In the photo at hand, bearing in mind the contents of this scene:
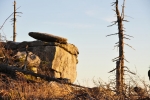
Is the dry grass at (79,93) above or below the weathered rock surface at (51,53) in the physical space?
below

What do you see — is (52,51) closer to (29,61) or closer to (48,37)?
(48,37)

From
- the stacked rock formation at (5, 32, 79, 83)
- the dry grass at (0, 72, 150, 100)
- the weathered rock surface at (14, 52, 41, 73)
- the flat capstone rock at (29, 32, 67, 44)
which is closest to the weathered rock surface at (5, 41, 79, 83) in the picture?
the stacked rock formation at (5, 32, 79, 83)

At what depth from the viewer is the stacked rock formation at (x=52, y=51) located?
24.5 metres

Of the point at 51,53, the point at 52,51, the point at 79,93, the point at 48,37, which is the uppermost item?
the point at 48,37

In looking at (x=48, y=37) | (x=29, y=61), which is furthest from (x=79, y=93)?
(x=48, y=37)

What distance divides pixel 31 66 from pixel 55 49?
495 cm

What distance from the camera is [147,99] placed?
848cm

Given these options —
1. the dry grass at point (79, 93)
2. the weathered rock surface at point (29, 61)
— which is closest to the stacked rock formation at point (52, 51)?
the weathered rock surface at point (29, 61)

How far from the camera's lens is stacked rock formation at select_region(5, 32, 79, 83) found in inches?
965

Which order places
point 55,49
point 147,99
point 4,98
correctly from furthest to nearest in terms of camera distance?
point 55,49 → point 4,98 → point 147,99

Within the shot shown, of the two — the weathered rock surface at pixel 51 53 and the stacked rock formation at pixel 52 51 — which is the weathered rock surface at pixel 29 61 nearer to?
the stacked rock formation at pixel 52 51

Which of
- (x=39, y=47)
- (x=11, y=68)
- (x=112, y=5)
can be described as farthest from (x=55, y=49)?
(x=11, y=68)

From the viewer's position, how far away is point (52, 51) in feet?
81.4

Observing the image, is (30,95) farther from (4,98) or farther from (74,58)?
(74,58)
